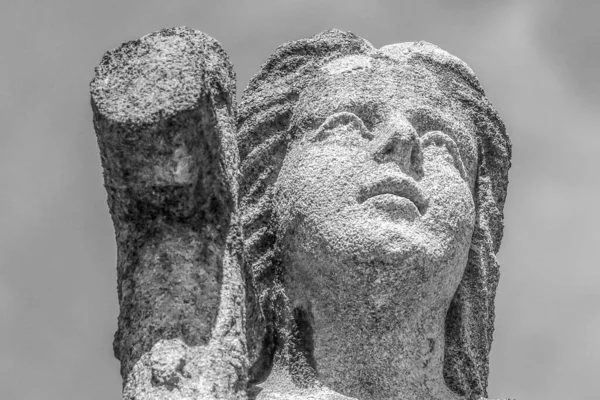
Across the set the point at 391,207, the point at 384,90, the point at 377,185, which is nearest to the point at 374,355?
the point at 391,207

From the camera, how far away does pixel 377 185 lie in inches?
319

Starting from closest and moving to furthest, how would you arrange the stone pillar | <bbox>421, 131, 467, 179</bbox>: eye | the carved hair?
the stone pillar
the carved hair
<bbox>421, 131, 467, 179</bbox>: eye

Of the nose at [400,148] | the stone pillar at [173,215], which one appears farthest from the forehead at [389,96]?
→ the stone pillar at [173,215]

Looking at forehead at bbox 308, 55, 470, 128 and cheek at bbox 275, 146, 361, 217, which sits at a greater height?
forehead at bbox 308, 55, 470, 128

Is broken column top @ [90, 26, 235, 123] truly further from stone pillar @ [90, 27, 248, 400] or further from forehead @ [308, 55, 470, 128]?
forehead @ [308, 55, 470, 128]

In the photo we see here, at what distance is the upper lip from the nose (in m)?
0.15

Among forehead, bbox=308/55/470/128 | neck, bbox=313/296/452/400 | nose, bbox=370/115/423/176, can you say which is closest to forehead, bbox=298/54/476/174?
forehead, bbox=308/55/470/128

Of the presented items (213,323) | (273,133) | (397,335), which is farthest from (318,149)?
(213,323)

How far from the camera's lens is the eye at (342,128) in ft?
27.9

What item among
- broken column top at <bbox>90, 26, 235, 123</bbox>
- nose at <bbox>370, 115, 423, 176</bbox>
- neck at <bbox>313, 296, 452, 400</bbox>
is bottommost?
neck at <bbox>313, 296, 452, 400</bbox>

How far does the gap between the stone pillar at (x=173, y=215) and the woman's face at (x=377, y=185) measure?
31.9 inches

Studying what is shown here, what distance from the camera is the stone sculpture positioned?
23.1ft

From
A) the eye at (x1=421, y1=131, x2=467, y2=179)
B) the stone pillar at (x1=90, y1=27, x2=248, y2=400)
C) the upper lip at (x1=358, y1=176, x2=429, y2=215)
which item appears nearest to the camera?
→ the stone pillar at (x1=90, y1=27, x2=248, y2=400)

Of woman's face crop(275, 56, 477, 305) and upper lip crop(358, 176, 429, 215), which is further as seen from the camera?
upper lip crop(358, 176, 429, 215)
